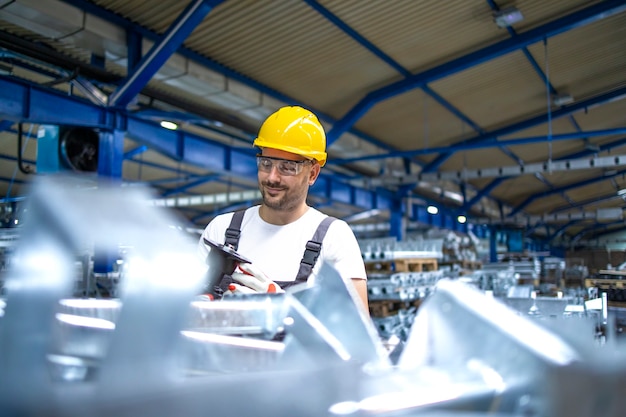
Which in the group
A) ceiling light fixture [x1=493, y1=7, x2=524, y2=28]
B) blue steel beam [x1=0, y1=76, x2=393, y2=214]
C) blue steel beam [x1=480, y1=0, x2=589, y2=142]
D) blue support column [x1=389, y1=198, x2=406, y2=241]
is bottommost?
blue support column [x1=389, y1=198, x2=406, y2=241]

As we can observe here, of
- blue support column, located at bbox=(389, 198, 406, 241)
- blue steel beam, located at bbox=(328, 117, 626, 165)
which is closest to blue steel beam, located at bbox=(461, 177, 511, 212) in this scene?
blue support column, located at bbox=(389, 198, 406, 241)

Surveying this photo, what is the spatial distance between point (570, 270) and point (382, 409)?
16.4m

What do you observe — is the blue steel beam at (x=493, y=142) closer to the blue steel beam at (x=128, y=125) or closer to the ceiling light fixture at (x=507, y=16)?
the blue steel beam at (x=128, y=125)

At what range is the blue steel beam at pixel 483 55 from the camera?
6.86 meters

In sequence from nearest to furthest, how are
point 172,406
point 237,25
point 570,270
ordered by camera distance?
1. point 172,406
2. point 237,25
3. point 570,270

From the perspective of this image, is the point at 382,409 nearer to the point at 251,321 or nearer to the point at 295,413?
the point at 295,413

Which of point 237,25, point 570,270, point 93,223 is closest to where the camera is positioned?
point 93,223

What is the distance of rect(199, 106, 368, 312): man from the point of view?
6.93 feet

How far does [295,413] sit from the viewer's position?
0.65 metres

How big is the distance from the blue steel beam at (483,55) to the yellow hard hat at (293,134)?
20.9 feet

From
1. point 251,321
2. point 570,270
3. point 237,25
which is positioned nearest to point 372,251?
point 237,25

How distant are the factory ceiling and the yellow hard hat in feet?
8.70

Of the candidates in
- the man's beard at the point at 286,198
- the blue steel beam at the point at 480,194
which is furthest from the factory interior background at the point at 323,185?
the man's beard at the point at 286,198

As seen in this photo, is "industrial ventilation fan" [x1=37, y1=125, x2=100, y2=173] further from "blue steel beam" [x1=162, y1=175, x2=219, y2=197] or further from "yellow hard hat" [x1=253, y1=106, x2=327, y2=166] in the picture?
"blue steel beam" [x1=162, y1=175, x2=219, y2=197]
